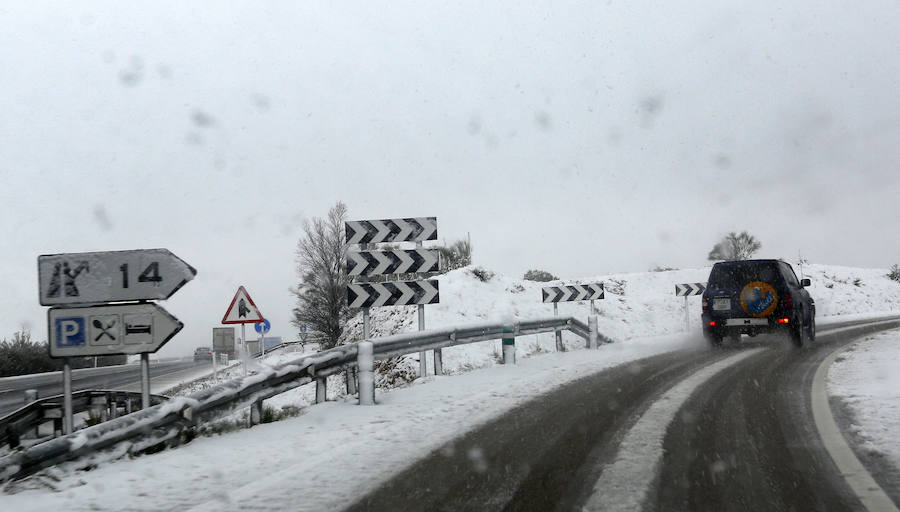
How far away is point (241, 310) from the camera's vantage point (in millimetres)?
15172

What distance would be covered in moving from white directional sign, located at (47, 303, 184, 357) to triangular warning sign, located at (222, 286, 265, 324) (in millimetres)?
9006

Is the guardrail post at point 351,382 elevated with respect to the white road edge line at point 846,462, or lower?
elevated

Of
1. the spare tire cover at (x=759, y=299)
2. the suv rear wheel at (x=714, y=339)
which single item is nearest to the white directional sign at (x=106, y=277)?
the suv rear wheel at (x=714, y=339)

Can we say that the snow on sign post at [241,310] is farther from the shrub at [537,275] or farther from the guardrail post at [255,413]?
the shrub at [537,275]

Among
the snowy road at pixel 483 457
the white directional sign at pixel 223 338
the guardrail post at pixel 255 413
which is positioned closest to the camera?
the snowy road at pixel 483 457

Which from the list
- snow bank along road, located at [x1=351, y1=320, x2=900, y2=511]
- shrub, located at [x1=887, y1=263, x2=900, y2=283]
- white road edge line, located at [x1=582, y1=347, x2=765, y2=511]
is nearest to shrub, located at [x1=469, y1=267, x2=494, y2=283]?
snow bank along road, located at [x1=351, y1=320, x2=900, y2=511]

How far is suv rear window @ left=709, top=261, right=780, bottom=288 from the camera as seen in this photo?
587 inches

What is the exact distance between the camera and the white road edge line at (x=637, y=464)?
3993mm

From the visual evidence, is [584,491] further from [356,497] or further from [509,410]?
[509,410]

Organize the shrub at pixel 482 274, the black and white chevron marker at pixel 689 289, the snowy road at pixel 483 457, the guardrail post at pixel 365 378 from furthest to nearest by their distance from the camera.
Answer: the shrub at pixel 482 274 < the black and white chevron marker at pixel 689 289 < the guardrail post at pixel 365 378 < the snowy road at pixel 483 457

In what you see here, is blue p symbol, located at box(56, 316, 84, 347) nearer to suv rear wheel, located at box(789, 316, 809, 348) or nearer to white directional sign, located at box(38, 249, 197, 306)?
white directional sign, located at box(38, 249, 197, 306)

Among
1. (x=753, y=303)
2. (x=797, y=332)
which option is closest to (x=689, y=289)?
(x=753, y=303)

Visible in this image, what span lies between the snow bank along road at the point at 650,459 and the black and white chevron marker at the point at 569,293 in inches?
384

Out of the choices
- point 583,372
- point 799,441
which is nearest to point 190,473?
point 799,441
